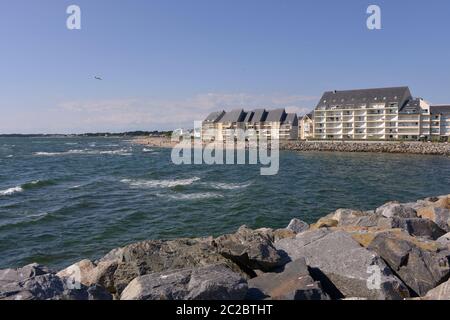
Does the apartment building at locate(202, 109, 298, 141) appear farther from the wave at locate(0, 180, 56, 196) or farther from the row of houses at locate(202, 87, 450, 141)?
the wave at locate(0, 180, 56, 196)

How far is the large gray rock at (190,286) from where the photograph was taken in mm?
5688

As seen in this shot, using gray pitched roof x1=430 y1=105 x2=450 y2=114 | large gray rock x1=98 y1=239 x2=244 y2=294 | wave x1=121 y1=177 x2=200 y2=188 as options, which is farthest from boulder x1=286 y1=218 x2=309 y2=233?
→ gray pitched roof x1=430 y1=105 x2=450 y2=114

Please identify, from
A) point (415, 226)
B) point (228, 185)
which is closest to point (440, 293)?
point (415, 226)

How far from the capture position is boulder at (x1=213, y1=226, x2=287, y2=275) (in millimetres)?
7402

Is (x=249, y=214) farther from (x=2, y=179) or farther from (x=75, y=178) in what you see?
(x=2, y=179)

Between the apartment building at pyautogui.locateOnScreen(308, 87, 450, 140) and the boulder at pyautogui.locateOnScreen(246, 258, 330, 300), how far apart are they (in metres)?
97.1

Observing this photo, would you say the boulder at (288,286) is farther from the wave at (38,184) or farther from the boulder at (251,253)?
the wave at (38,184)

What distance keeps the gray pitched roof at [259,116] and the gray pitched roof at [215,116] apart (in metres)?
16.0

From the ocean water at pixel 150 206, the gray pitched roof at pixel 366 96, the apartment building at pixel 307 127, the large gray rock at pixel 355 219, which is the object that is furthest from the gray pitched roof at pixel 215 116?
the large gray rock at pixel 355 219

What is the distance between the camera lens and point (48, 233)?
1647 cm

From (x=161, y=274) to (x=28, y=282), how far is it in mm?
2125

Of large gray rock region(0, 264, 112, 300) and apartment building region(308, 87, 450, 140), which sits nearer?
large gray rock region(0, 264, 112, 300)

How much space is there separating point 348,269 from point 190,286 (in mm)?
3138

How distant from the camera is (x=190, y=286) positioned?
5914 millimetres
